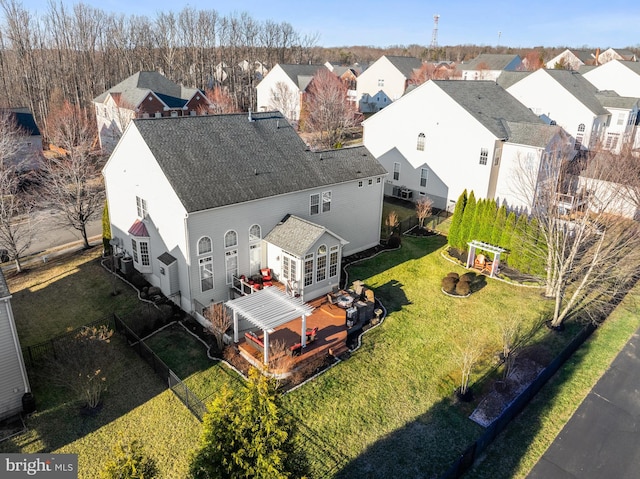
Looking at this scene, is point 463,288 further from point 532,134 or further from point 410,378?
point 532,134

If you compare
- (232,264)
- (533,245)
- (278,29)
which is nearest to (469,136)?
(533,245)

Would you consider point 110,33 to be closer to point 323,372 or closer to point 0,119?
point 0,119

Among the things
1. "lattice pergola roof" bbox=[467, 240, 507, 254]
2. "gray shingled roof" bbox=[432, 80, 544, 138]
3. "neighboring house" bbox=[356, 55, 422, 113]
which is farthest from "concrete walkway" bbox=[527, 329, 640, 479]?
"neighboring house" bbox=[356, 55, 422, 113]

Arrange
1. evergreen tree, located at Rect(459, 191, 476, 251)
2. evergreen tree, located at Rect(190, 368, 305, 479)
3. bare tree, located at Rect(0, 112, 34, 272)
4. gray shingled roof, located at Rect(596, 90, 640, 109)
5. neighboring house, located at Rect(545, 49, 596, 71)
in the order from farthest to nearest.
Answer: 1. neighboring house, located at Rect(545, 49, 596, 71)
2. gray shingled roof, located at Rect(596, 90, 640, 109)
3. evergreen tree, located at Rect(459, 191, 476, 251)
4. bare tree, located at Rect(0, 112, 34, 272)
5. evergreen tree, located at Rect(190, 368, 305, 479)

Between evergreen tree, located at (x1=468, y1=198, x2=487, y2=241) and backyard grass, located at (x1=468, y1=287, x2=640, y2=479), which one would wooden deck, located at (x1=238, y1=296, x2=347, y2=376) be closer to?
backyard grass, located at (x1=468, y1=287, x2=640, y2=479)

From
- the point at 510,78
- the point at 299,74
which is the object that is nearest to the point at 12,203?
the point at 299,74

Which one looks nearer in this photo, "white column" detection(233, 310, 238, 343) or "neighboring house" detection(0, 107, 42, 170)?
"white column" detection(233, 310, 238, 343)

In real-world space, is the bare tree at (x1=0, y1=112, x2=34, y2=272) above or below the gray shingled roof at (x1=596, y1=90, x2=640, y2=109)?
below
